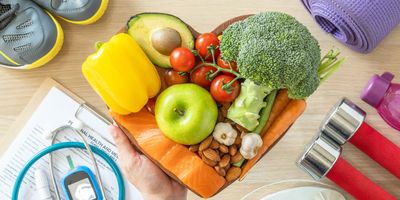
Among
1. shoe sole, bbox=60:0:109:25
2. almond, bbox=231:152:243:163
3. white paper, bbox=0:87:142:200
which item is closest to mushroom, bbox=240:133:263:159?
almond, bbox=231:152:243:163

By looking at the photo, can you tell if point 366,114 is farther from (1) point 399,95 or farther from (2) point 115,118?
(2) point 115,118

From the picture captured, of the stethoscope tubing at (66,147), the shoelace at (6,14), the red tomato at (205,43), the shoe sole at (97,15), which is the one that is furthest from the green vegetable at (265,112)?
the shoelace at (6,14)

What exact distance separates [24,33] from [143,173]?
32cm

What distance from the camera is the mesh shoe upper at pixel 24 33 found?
2.78ft

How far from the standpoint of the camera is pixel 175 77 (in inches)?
30.1

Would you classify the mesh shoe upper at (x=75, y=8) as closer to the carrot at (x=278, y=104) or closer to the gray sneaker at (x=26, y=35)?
the gray sneaker at (x=26, y=35)

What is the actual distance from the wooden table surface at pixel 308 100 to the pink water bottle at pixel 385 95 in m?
0.02

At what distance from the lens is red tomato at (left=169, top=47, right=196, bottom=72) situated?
724 mm

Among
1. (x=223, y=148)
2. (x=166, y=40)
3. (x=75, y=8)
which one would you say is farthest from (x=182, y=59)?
(x=75, y=8)

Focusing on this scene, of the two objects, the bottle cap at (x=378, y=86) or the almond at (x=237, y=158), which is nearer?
the almond at (x=237, y=158)

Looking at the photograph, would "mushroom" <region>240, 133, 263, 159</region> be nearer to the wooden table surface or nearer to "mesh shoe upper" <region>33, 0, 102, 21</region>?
the wooden table surface

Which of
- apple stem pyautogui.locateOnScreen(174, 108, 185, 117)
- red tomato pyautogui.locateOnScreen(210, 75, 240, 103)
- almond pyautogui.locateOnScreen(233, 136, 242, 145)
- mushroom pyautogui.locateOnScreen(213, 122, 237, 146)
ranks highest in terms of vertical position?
red tomato pyautogui.locateOnScreen(210, 75, 240, 103)

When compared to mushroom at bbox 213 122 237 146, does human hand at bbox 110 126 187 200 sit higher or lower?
lower

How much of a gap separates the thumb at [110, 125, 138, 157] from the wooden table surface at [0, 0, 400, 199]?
3.5 inches
